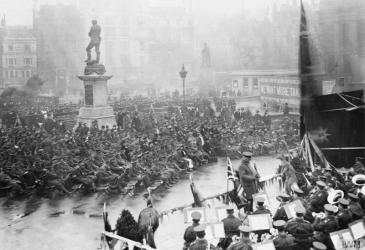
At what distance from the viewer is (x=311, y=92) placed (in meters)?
14.0

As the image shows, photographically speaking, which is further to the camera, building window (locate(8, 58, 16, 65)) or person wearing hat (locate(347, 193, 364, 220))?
building window (locate(8, 58, 16, 65))

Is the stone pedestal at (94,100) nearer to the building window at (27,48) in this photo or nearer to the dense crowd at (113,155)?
the dense crowd at (113,155)

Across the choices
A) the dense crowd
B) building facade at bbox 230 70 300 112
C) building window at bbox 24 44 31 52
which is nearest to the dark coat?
the dense crowd

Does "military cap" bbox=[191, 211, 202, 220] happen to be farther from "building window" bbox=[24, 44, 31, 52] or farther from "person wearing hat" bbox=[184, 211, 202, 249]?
"building window" bbox=[24, 44, 31, 52]

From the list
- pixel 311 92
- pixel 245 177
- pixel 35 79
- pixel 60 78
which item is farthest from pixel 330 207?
pixel 60 78

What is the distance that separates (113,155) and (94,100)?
26.8 feet

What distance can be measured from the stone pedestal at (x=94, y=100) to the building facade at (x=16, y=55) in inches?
953

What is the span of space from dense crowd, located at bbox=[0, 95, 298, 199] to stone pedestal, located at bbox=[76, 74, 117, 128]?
→ 1.02 m

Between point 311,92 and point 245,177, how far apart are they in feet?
17.3

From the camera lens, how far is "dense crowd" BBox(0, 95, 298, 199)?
1366 centimetres

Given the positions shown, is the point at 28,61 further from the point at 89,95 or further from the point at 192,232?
the point at 192,232

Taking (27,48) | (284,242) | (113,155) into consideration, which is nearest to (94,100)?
(113,155)

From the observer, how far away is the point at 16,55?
4647 centimetres

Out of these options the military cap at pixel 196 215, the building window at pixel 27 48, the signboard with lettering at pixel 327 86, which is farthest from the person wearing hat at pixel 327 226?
the building window at pixel 27 48
